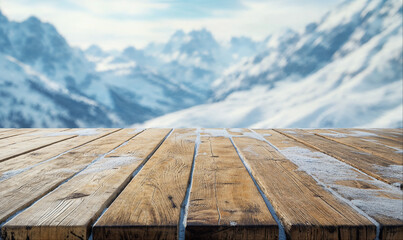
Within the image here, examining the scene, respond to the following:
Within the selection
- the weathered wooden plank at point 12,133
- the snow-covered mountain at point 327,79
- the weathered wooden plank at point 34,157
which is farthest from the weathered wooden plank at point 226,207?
the snow-covered mountain at point 327,79

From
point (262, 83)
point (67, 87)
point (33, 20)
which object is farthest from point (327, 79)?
point (33, 20)

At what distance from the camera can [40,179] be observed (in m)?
1.35

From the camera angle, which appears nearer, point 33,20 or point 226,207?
point 226,207

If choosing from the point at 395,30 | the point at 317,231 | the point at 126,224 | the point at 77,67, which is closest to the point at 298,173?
the point at 317,231

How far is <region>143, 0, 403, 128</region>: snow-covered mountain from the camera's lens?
4762 cm

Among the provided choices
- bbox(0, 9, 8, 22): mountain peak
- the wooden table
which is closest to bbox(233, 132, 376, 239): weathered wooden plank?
the wooden table

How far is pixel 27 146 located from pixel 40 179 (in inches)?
39.4

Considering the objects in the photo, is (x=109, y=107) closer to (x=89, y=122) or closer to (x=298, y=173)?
(x=89, y=122)

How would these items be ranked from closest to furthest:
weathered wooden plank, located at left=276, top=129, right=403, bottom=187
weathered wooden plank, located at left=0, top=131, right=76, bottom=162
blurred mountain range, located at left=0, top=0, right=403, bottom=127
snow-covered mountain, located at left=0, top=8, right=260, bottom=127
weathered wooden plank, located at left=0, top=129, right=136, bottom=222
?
weathered wooden plank, located at left=0, top=129, right=136, bottom=222 → weathered wooden plank, located at left=276, top=129, right=403, bottom=187 → weathered wooden plank, located at left=0, top=131, right=76, bottom=162 → blurred mountain range, located at left=0, top=0, right=403, bottom=127 → snow-covered mountain, located at left=0, top=8, right=260, bottom=127

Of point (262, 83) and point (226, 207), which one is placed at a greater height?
point (262, 83)

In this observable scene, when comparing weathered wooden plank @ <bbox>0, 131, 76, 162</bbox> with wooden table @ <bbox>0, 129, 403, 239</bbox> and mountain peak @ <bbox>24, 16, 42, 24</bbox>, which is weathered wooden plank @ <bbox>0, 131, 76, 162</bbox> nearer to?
wooden table @ <bbox>0, 129, 403, 239</bbox>

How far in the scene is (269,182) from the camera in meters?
1.30

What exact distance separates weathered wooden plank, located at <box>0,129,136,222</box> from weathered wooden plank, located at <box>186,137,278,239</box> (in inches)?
22.7

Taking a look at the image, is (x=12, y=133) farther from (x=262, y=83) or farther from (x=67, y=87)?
(x=67, y=87)
